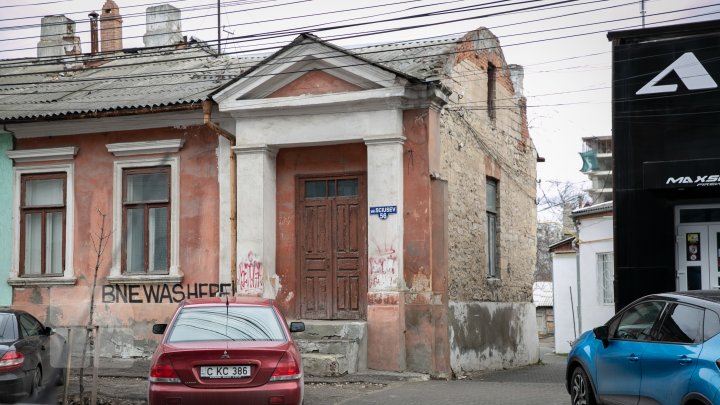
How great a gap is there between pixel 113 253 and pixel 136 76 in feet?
15.2

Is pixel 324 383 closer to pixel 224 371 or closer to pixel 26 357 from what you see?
pixel 26 357

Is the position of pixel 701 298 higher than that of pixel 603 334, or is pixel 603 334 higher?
pixel 701 298

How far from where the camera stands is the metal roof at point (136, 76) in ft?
59.0

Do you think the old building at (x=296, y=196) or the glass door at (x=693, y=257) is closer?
the glass door at (x=693, y=257)

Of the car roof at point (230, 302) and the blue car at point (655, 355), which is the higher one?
the car roof at point (230, 302)

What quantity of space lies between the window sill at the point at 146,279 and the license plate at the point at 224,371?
27.9 ft

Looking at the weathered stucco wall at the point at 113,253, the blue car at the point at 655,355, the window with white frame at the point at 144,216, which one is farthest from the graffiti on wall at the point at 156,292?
the blue car at the point at 655,355

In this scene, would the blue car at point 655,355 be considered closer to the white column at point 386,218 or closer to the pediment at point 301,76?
the white column at point 386,218

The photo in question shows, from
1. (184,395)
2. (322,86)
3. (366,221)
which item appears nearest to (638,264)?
(366,221)

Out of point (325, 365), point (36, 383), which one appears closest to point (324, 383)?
point (325, 365)

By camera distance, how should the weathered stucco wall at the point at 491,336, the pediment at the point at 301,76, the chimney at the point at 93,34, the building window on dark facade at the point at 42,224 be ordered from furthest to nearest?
1. the chimney at the point at 93,34
2. the building window on dark facade at the point at 42,224
3. the weathered stucco wall at the point at 491,336
4. the pediment at the point at 301,76

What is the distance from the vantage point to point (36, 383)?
1264 centimetres

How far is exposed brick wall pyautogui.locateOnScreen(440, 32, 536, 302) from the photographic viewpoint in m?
17.7

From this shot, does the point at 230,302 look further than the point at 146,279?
No
